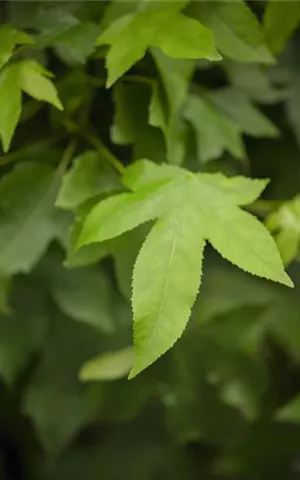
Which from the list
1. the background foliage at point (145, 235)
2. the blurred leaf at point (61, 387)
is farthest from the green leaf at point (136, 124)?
the blurred leaf at point (61, 387)

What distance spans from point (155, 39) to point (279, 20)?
128 mm

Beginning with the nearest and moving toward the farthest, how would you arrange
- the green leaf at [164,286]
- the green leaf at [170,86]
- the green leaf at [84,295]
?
1. the green leaf at [164,286]
2. the green leaf at [170,86]
3. the green leaf at [84,295]

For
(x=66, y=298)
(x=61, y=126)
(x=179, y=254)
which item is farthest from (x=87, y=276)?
(x=179, y=254)

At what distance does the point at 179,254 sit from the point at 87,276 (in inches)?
9.7

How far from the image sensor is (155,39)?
517 mm

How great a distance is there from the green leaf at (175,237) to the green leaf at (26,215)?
10 centimetres

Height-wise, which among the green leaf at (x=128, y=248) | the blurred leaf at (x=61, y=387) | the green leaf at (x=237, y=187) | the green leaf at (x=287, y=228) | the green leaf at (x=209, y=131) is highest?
the green leaf at (x=237, y=187)

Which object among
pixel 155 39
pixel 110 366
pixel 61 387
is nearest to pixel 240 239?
pixel 155 39

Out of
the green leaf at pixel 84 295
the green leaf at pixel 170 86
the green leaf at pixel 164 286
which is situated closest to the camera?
the green leaf at pixel 164 286

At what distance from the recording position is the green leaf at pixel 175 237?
449mm

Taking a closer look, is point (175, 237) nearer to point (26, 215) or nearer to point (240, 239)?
point (240, 239)

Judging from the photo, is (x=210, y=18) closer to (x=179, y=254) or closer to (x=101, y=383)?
(x=179, y=254)

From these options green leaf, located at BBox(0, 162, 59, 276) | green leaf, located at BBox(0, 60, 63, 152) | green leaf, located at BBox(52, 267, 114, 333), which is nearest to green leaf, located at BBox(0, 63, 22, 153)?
green leaf, located at BBox(0, 60, 63, 152)

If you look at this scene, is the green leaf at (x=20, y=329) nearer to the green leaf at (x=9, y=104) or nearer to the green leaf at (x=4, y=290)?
the green leaf at (x=4, y=290)
